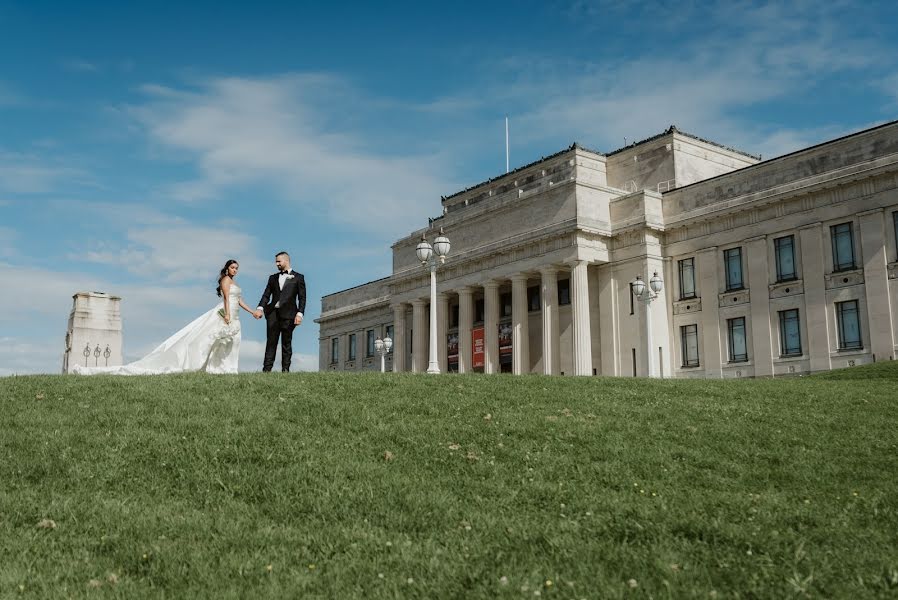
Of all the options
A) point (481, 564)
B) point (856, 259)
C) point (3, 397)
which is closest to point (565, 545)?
point (481, 564)

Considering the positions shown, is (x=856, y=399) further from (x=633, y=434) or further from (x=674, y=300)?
(x=674, y=300)

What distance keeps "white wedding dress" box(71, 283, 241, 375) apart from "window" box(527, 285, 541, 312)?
40634 mm

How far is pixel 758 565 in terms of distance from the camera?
765 cm

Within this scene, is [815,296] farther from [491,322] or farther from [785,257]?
[491,322]

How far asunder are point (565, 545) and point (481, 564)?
0.89m

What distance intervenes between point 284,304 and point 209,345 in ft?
6.83

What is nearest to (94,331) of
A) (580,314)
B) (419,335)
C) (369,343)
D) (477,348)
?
(580,314)

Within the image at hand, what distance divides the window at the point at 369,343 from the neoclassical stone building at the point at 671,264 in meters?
10.9

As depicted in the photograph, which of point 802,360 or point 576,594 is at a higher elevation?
point 802,360

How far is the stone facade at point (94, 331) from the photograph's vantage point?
93.1ft

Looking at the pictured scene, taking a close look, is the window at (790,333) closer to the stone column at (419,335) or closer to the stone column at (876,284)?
the stone column at (876,284)

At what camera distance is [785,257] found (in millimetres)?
46438

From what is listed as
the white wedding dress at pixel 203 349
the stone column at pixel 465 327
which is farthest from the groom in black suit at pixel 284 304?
the stone column at pixel 465 327

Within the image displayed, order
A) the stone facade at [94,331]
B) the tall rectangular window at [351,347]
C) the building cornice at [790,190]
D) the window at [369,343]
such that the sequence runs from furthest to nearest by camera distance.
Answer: the tall rectangular window at [351,347]
the window at [369,343]
the building cornice at [790,190]
the stone facade at [94,331]
